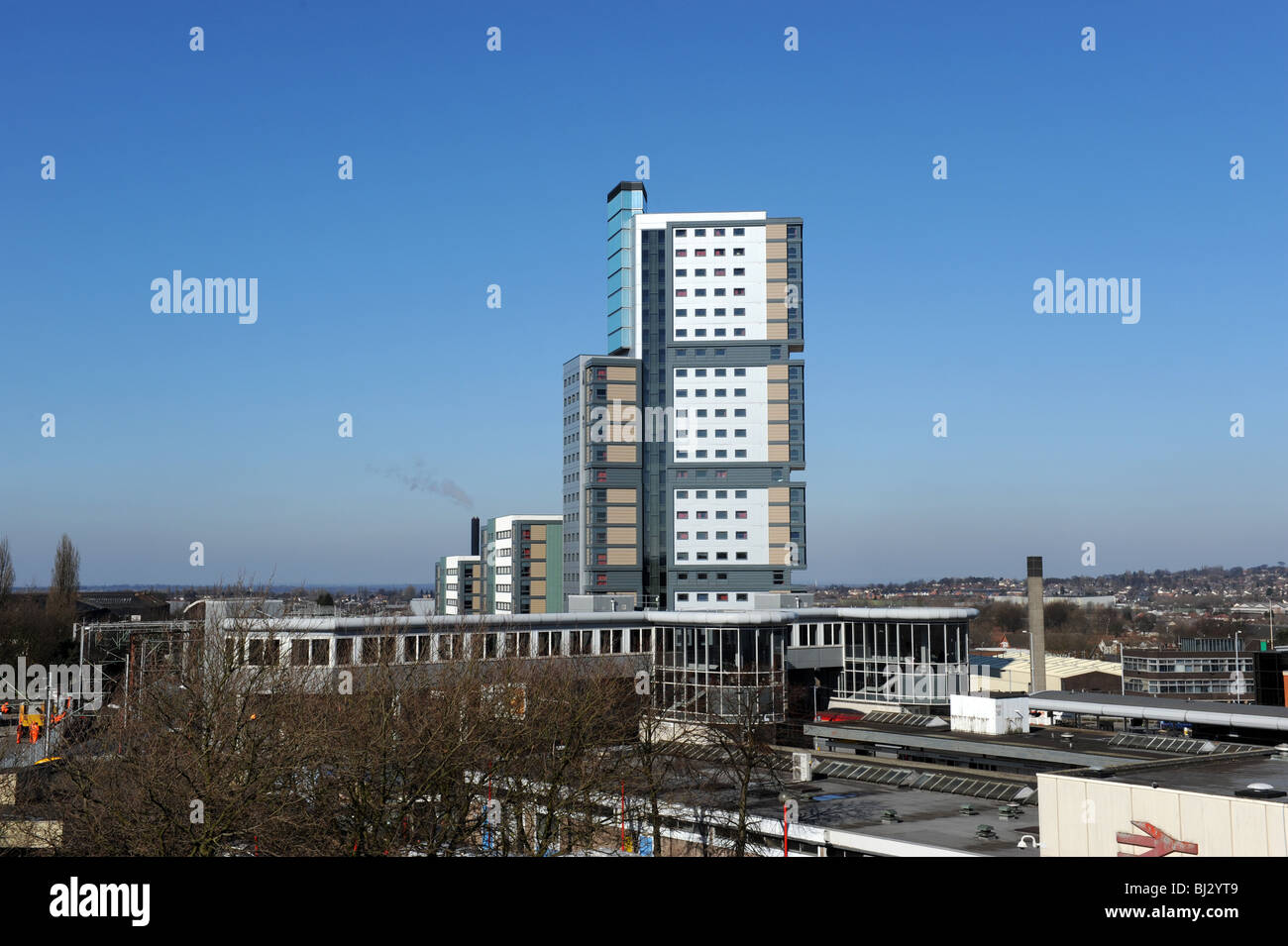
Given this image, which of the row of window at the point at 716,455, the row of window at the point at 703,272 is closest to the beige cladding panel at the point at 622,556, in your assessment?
the row of window at the point at 716,455

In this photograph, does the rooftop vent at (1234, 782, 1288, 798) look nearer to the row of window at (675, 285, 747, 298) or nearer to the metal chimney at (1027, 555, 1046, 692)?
the metal chimney at (1027, 555, 1046, 692)

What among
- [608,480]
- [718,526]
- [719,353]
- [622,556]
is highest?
[719,353]

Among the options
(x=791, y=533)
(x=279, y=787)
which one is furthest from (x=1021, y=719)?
(x=791, y=533)

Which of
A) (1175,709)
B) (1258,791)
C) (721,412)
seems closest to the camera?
(1258,791)

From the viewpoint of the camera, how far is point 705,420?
104m

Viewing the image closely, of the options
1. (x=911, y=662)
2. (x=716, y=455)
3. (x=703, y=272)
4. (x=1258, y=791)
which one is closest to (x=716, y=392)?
(x=716, y=455)

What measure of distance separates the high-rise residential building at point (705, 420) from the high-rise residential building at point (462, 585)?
191 ft

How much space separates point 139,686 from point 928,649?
50230 mm

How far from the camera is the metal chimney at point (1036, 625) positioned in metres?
85.8

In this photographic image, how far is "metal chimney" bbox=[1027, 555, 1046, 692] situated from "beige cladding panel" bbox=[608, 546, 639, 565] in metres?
36.4

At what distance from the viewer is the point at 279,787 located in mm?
25500

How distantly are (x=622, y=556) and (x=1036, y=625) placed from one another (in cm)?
3828

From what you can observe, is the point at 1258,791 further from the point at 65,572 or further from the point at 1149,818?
the point at 65,572
